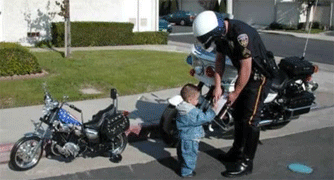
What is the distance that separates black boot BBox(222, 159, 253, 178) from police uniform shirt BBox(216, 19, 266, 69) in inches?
→ 43.1

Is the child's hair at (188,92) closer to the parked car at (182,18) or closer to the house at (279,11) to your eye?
the house at (279,11)

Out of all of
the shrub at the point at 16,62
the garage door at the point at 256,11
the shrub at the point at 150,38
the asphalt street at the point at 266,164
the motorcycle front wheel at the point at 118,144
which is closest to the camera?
the asphalt street at the point at 266,164

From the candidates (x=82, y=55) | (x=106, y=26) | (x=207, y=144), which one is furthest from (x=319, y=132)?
(x=106, y=26)

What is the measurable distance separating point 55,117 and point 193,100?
1561mm

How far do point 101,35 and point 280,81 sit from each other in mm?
10957

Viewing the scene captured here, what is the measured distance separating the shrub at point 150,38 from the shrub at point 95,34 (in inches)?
11.5

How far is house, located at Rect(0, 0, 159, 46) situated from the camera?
15.4m

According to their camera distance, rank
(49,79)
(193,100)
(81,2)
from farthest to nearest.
Result: (81,2) < (49,79) < (193,100)

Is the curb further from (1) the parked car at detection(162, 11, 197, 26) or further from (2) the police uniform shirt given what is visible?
(1) the parked car at detection(162, 11, 197, 26)

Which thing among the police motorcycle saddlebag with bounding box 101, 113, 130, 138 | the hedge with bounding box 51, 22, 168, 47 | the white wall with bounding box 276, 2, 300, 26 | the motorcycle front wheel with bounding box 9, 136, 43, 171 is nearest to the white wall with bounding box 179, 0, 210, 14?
the white wall with bounding box 276, 2, 300, 26

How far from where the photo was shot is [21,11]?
51.1 ft

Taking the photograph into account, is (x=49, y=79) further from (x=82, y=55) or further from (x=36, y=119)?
(x=82, y=55)

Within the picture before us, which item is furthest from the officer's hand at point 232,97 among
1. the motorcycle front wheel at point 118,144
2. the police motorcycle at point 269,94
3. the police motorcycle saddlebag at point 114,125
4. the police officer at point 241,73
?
the motorcycle front wheel at point 118,144

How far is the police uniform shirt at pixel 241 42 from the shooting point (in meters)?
4.74
